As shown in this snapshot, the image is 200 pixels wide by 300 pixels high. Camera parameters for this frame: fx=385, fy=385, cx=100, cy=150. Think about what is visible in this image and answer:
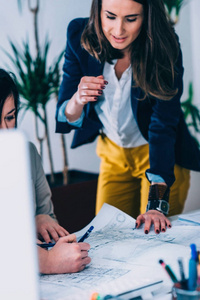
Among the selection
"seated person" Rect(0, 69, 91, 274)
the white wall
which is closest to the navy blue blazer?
the white wall

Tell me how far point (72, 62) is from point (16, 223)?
1.00 meters

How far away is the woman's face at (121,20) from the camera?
4.07ft

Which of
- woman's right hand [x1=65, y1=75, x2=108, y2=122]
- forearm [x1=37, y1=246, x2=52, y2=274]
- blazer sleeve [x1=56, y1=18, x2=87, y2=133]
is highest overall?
blazer sleeve [x1=56, y1=18, x2=87, y2=133]

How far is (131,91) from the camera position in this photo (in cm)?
140

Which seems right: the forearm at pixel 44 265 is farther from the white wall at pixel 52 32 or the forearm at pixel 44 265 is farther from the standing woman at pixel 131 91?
the white wall at pixel 52 32

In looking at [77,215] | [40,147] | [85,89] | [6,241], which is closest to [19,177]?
[6,241]

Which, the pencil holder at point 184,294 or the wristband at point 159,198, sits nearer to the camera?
the pencil holder at point 184,294

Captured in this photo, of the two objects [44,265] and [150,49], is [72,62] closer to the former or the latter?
[150,49]

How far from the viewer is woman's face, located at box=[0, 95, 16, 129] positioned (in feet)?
3.70

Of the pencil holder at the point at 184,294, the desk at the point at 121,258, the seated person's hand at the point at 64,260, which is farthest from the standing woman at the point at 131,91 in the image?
the pencil holder at the point at 184,294

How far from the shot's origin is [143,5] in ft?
4.16

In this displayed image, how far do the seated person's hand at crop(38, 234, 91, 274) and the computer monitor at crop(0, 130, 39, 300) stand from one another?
35cm

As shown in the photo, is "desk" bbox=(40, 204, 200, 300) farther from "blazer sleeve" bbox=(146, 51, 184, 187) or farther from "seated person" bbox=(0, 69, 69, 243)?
"blazer sleeve" bbox=(146, 51, 184, 187)

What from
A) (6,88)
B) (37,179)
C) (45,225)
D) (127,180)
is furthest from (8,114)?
(127,180)
